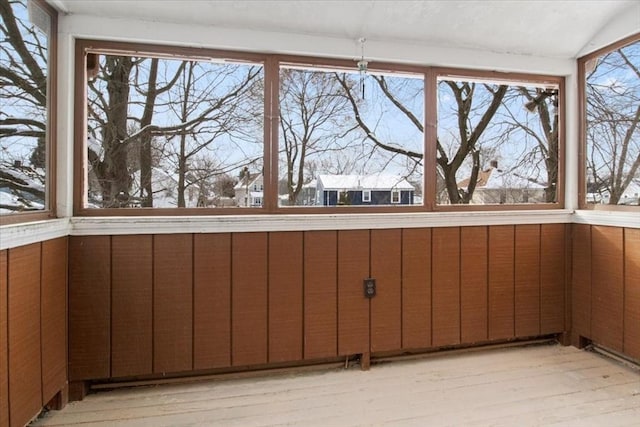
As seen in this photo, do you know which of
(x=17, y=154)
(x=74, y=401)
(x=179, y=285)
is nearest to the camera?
(x=17, y=154)

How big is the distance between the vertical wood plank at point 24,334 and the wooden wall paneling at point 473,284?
2.20 metres

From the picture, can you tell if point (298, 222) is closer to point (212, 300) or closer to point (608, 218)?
point (212, 300)

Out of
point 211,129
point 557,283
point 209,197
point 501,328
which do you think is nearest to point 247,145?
point 211,129

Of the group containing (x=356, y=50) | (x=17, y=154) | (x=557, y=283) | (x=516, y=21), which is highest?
(x=516, y=21)

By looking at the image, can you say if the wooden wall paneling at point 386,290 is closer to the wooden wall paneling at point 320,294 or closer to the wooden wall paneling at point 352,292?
the wooden wall paneling at point 352,292

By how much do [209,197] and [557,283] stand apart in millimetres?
2297

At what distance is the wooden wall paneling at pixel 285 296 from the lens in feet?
6.81

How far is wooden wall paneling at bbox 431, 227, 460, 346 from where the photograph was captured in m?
2.28

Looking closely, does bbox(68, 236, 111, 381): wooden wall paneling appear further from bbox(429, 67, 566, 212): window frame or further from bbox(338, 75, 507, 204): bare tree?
bbox(429, 67, 566, 212): window frame

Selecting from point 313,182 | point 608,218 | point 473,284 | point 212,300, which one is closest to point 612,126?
point 608,218

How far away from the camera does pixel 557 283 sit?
2.49 meters

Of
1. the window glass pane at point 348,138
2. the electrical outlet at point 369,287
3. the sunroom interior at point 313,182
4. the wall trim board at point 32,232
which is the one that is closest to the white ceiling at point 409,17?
the sunroom interior at point 313,182

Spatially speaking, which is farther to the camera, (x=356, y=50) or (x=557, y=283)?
(x=557, y=283)

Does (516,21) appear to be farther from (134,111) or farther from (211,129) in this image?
(134,111)
